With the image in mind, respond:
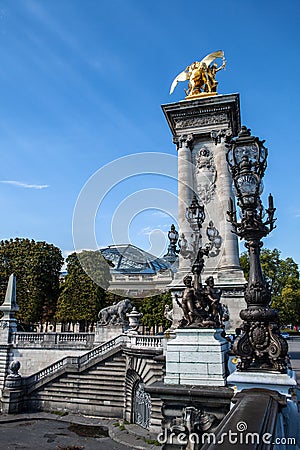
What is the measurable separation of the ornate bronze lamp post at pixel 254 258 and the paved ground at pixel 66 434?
36.0 feet

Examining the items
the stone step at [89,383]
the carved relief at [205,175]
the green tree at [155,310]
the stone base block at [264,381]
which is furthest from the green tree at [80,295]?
the stone base block at [264,381]

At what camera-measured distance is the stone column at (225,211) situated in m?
18.6

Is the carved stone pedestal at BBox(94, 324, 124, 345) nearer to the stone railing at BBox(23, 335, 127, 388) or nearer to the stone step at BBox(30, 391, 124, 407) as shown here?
the stone railing at BBox(23, 335, 127, 388)

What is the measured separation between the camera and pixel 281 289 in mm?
51625

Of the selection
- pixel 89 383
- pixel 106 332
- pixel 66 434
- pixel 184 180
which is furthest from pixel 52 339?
pixel 184 180

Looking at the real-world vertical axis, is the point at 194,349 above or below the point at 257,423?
above

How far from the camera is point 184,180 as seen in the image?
20688 millimetres

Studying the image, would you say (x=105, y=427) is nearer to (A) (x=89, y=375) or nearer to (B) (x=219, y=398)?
(A) (x=89, y=375)

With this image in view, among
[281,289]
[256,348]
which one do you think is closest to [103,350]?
[256,348]

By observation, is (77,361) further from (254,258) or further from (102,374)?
(254,258)

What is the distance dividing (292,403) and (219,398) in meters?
2.18

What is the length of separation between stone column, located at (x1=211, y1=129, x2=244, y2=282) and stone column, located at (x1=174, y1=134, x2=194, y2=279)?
4.97 ft

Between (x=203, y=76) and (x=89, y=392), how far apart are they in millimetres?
19785

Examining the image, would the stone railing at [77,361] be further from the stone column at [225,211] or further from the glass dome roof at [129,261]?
the glass dome roof at [129,261]
